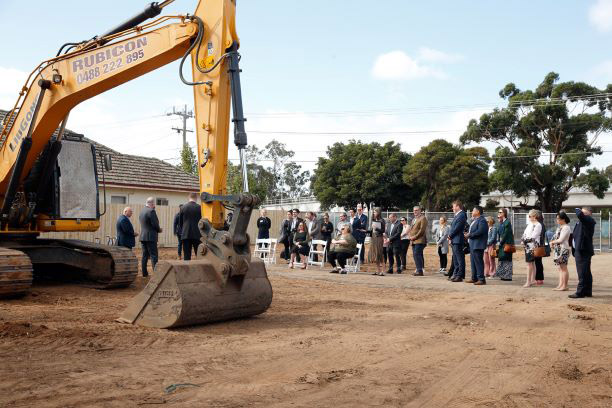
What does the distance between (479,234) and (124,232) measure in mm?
7950

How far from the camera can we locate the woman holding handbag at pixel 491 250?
15.6 meters

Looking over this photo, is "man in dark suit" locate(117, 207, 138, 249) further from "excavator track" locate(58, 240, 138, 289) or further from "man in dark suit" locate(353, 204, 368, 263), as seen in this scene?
"man in dark suit" locate(353, 204, 368, 263)

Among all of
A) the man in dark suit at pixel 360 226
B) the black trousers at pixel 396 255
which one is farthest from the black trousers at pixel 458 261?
the man in dark suit at pixel 360 226

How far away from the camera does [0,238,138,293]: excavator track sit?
1142 centimetres

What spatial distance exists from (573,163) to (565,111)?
3.43 m

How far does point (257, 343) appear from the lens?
6.94 m

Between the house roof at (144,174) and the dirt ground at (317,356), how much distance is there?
1967 cm

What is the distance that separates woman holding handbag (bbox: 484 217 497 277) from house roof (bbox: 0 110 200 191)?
18.7 m

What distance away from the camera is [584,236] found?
11469mm

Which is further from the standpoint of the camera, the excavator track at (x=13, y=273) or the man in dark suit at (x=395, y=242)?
the man in dark suit at (x=395, y=242)

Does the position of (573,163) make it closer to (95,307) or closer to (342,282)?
(342,282)

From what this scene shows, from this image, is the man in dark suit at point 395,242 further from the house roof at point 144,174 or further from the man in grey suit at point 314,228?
the house roof at point 144,174

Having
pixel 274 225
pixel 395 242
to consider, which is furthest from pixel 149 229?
pixel 274 225

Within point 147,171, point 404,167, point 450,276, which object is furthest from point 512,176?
point 450,276
